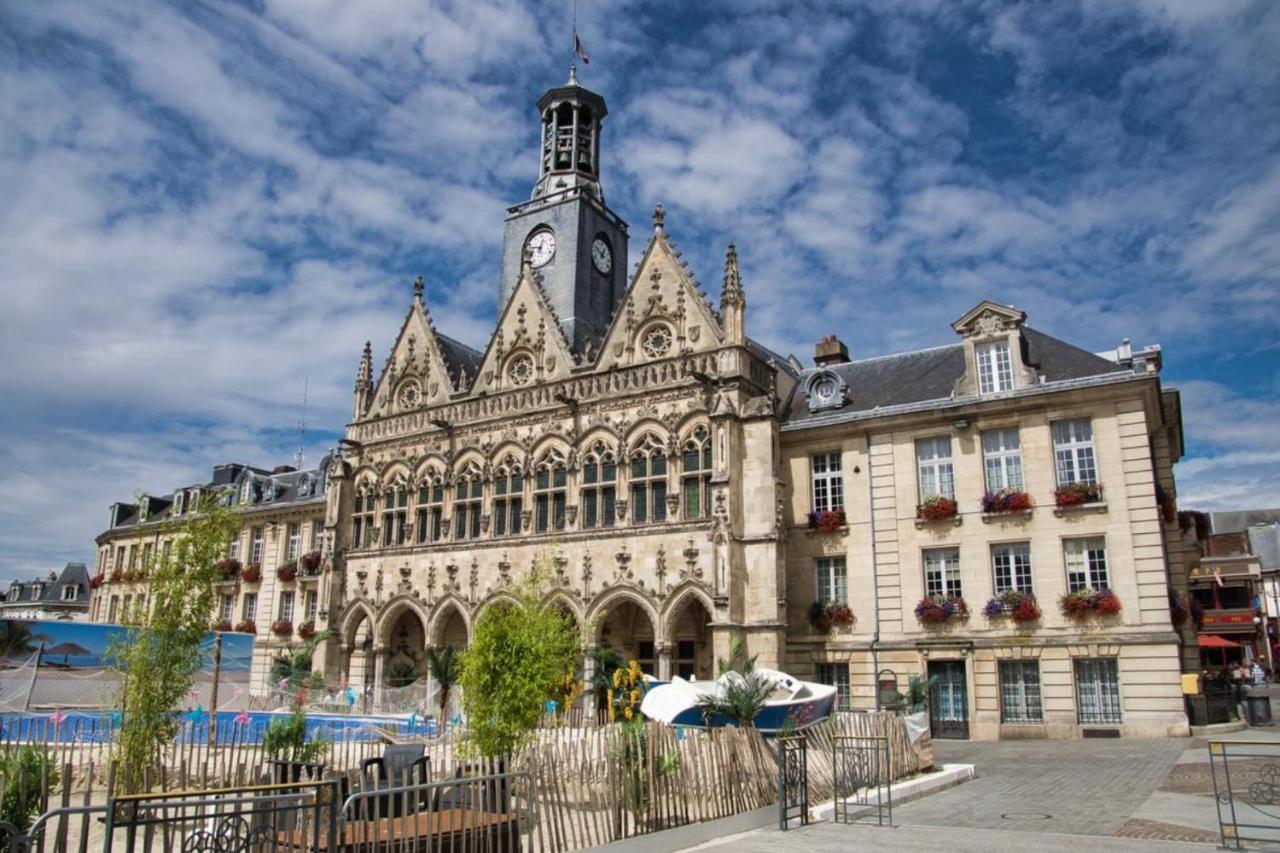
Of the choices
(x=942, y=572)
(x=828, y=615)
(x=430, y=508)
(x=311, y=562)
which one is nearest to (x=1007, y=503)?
(x=942, y=572)

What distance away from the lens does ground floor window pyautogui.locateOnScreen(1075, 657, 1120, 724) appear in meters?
23.0

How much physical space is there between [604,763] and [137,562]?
4192 centimetres

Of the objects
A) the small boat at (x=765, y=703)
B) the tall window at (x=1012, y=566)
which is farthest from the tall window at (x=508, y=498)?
the small boat at (x=765, y=703)

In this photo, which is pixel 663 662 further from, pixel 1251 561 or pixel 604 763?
pixel 1251 561

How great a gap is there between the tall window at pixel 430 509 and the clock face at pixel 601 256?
32.5 ft

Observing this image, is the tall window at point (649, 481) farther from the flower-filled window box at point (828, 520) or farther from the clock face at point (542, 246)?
the clock face at point (542, 246)

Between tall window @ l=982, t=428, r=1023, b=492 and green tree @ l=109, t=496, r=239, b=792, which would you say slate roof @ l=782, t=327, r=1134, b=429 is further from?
green tree @ l=109, t=496, r=239, b=792

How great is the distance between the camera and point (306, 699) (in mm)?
28984

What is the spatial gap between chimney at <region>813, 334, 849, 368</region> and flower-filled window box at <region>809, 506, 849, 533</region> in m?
8.15

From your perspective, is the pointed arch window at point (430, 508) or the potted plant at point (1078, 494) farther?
the pointed arch window at point (430, 508)

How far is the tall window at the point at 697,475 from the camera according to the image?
27.3 m

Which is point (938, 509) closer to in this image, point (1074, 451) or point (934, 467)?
point (934, 467)

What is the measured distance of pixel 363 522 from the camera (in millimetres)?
35250

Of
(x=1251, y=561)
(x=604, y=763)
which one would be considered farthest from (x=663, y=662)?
(x=1251, y=561)
